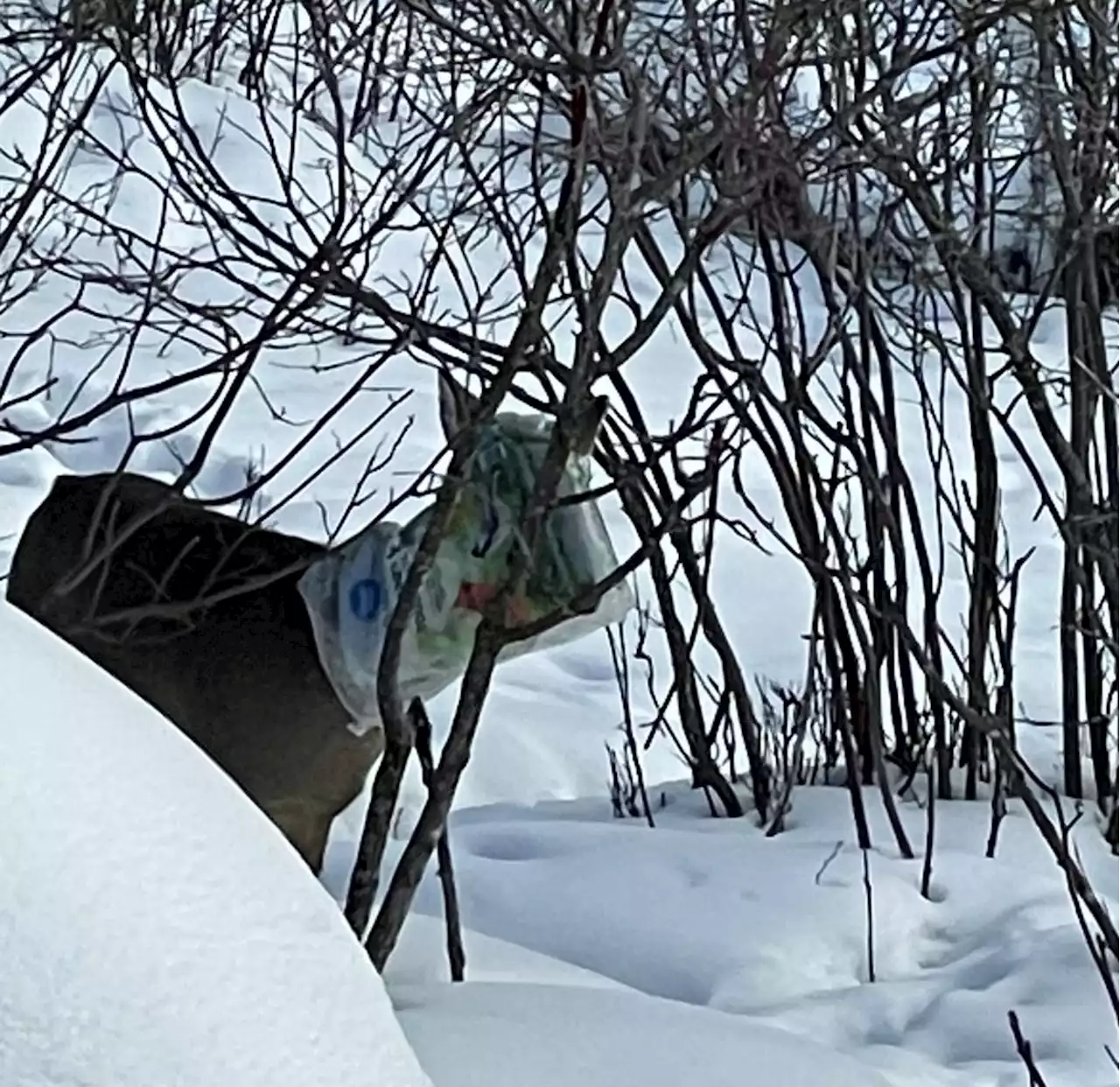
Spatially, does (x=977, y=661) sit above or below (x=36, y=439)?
below

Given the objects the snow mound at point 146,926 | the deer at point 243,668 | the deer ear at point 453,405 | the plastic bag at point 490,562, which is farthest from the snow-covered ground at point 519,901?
the deer ear at point 453,405

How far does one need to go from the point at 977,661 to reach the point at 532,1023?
2.10 metres

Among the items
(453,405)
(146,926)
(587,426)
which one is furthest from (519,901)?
(146,926)

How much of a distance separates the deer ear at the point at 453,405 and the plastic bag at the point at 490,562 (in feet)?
0.17

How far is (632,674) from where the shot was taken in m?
6.02

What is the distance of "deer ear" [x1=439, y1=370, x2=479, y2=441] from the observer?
2.79m

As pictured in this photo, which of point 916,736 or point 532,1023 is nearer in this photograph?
point 532,1023

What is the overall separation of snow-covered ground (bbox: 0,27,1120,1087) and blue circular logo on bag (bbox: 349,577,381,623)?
48 centimetres

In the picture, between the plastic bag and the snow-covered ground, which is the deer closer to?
the snow-covered ground

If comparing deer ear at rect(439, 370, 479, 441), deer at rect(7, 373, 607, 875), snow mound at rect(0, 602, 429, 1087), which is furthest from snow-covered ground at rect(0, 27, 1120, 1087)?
deer ear at rect(439, 370, 479, 441)

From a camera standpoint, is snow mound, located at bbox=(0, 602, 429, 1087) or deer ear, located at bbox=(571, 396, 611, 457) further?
deer ear, located at bbox=(571, 396, 611, 457)

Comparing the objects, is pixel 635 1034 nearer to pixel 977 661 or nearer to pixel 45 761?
pixel 45 761

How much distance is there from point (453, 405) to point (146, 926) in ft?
5.71

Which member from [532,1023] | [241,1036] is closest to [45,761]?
[241,1036]
